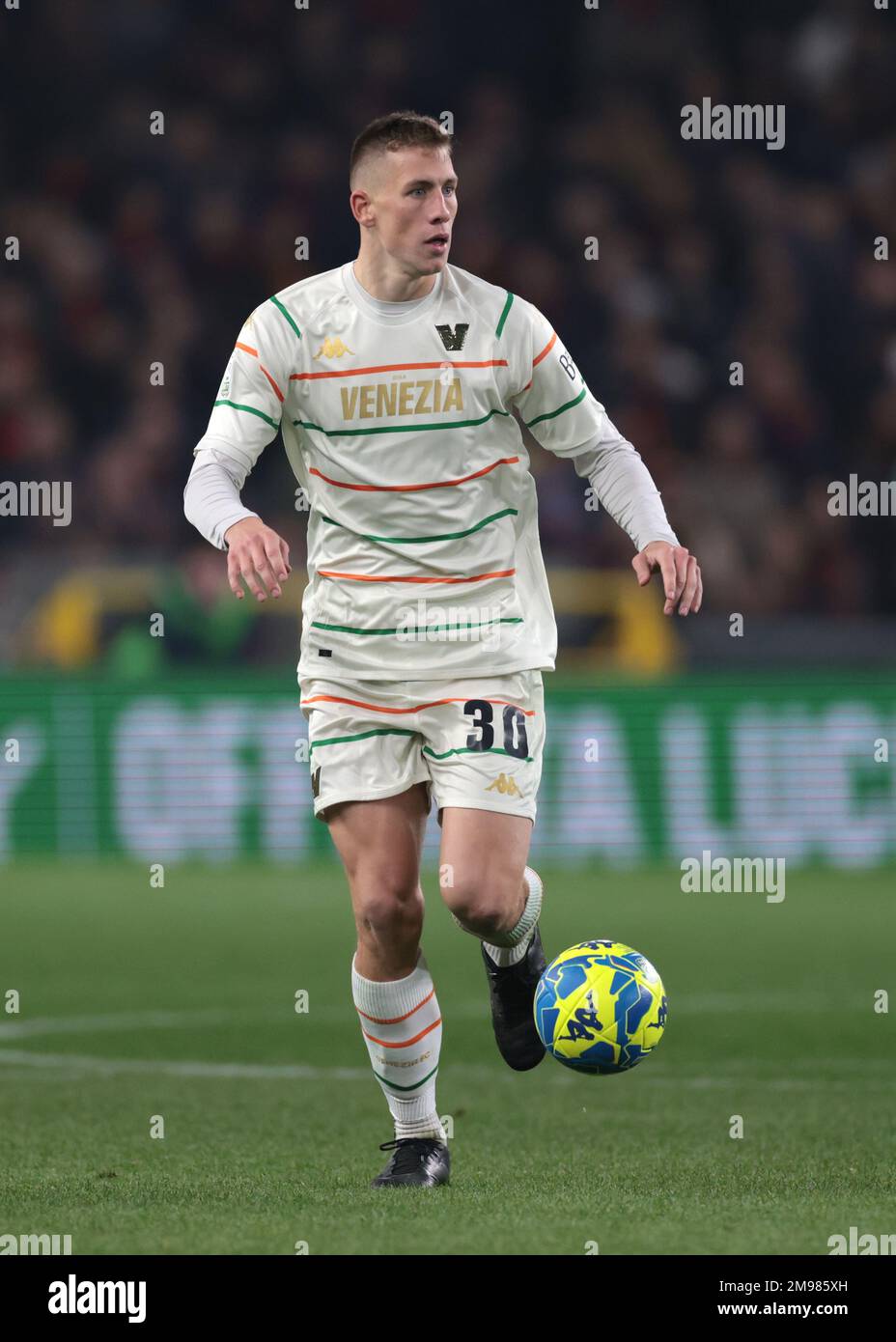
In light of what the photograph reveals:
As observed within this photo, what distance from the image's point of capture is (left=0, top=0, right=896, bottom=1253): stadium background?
5.68 metres

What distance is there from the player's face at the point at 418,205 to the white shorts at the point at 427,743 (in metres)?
0.99

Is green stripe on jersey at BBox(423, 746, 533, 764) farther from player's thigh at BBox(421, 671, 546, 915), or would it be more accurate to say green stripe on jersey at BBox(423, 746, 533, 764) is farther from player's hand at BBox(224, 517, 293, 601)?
player's hand at BBox(224, 517, 293, 601)

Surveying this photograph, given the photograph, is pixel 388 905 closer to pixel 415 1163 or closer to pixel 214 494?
pixel 415 1163

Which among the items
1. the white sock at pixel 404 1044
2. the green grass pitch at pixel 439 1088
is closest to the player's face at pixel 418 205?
the white sock at pixel 404 1044

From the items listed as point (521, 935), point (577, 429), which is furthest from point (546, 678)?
point (577, 429)

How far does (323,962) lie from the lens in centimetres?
981

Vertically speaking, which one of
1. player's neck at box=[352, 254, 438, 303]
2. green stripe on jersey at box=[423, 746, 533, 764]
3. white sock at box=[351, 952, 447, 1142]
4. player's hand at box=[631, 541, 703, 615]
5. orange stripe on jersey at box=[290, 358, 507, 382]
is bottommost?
white sock at box=[351, 952, 447, 1142]

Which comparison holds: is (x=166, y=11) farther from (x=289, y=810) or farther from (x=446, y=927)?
(x=446, y=927)

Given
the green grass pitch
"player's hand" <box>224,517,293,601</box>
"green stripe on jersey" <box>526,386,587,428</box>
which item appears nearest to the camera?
the green grass pitch

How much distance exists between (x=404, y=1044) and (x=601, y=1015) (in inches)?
18.4

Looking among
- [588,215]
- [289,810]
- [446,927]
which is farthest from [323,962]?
[588,215]

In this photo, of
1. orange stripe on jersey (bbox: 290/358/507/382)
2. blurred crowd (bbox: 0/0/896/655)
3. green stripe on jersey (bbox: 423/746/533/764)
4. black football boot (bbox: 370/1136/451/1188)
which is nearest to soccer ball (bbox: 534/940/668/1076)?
black football boot (bbox: 370/1136/451/1188)

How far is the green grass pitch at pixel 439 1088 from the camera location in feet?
14.9

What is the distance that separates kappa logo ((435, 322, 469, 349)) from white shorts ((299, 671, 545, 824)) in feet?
2.58
